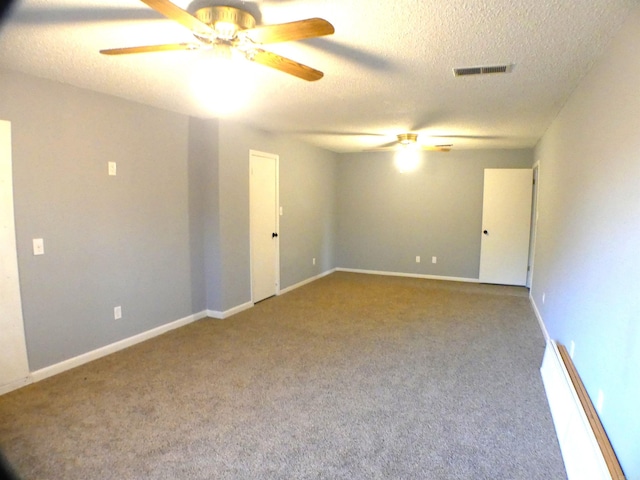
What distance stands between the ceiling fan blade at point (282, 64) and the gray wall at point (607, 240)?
1.54 metres

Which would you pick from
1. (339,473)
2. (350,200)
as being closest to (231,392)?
(339,473)

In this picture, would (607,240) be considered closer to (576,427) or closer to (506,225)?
(576,427)

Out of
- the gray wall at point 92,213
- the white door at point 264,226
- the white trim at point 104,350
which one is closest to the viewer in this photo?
the gray wall at point 92,213

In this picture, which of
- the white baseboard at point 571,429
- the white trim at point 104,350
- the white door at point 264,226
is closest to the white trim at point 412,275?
the white door at point 264,226

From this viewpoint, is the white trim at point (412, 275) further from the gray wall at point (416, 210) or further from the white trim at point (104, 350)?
the white trim at point (104, 350)

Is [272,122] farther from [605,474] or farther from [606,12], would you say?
[605,474]

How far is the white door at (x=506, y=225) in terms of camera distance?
6.21 metres

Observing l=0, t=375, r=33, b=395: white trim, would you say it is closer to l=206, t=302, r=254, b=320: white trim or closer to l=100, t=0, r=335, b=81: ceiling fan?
l=206, t=302, r=254, b=320: white trim

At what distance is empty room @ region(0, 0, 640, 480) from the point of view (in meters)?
1.88

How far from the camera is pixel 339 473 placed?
1985mm

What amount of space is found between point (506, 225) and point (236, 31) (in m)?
5.82

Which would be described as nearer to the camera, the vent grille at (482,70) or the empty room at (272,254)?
the empty room at (272,254)

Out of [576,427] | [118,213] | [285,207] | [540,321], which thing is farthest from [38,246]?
[540,321]

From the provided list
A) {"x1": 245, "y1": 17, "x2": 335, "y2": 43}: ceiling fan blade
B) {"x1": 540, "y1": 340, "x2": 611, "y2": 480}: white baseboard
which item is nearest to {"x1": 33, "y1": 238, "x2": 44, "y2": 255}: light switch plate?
{"x1": 245, "y1": 17, "x2": 335, "y2": 43}: ceiling fan blade
